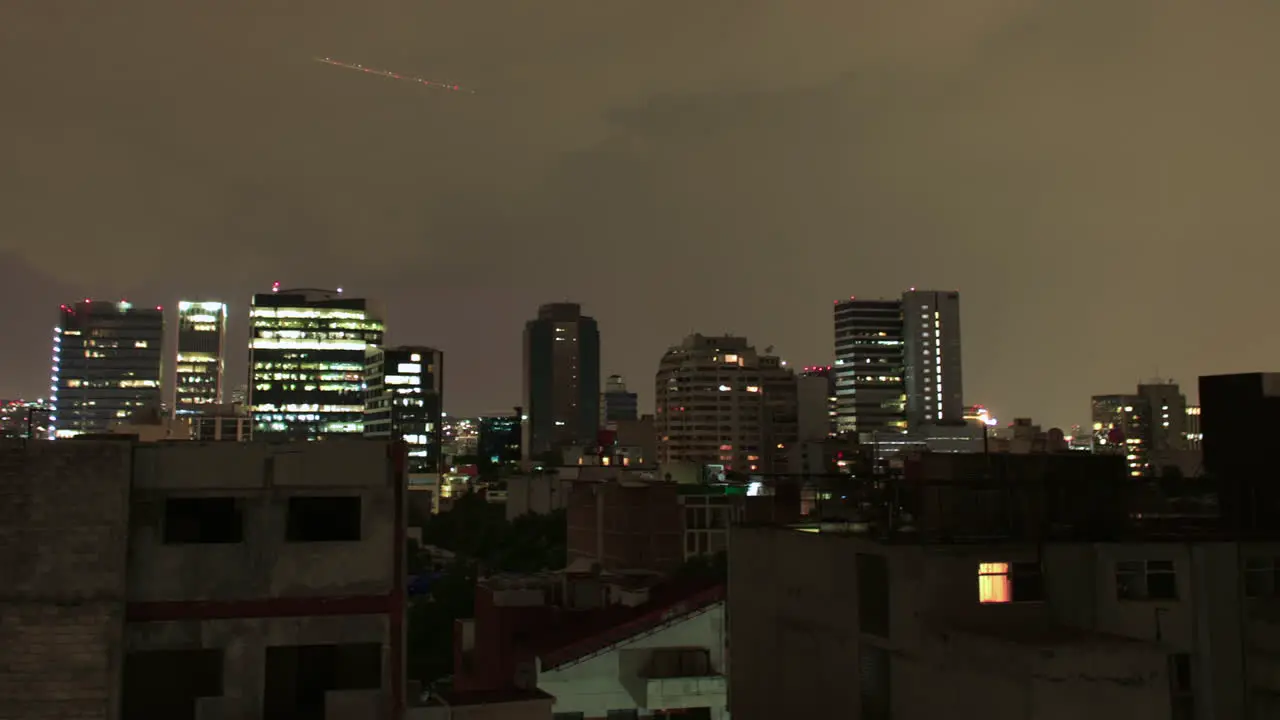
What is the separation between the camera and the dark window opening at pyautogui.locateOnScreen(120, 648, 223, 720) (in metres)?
16.4

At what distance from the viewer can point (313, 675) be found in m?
17.0

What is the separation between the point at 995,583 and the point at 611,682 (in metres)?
21.1

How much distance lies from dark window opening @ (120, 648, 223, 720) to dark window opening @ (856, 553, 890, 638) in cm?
1079

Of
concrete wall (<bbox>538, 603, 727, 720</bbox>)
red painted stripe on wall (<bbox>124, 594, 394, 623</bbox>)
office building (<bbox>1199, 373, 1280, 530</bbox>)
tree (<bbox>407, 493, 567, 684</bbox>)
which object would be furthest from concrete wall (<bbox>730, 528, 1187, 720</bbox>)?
tree (<bbox>407, 493, 567, 684</bbox>)

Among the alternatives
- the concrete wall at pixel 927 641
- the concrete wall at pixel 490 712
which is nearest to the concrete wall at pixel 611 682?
the concrete wall at pixel 927 641

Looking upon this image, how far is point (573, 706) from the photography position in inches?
1463

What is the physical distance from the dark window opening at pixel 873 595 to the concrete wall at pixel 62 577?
12.2 metres

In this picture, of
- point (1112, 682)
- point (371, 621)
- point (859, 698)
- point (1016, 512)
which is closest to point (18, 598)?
point (371, 621)

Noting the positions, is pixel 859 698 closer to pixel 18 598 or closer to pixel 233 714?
pixel 233 714

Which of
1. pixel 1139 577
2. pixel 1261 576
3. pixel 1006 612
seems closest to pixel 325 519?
pixel 1006 612

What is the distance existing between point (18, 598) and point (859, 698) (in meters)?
13.7

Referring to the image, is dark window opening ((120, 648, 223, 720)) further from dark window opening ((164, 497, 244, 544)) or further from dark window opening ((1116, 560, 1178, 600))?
dark window opening ((1116, 560, 1178, 600))

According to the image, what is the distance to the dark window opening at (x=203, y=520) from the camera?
56.2 ft

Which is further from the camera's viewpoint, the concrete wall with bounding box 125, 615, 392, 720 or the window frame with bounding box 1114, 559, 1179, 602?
the window frame with bounding box 1114, 559, 1179, 602
